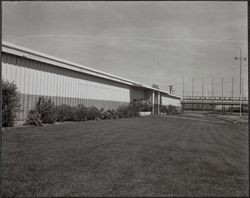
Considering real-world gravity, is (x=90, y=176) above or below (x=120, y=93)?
below

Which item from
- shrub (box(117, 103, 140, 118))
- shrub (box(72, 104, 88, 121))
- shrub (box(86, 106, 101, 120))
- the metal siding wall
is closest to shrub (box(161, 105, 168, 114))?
shrub (box(117, 103, 140, 118))

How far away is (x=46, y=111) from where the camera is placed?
11406mm

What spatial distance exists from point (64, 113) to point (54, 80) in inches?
82.8

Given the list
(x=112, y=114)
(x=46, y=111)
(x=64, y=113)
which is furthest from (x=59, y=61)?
(x=112, y=114)

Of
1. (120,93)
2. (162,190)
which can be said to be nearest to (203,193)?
(162,190)

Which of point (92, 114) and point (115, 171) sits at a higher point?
point (92, 114)

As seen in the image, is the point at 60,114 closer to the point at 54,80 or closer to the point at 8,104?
the point at 54,80

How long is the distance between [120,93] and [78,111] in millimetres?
11039

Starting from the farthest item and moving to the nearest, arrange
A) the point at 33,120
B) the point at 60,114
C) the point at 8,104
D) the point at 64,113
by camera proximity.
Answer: the point at 64,113, the point at 60,114, the point at 33,120, the point at 8,104

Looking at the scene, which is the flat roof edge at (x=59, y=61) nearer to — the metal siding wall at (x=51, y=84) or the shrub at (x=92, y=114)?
the metal siding wall at (x=51, y=84)

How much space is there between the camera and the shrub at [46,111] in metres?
11.3

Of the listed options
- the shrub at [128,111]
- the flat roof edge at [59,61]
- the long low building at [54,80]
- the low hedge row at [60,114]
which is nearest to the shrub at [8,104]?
the low hedge row at [60,114]

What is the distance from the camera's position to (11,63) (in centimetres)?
1038

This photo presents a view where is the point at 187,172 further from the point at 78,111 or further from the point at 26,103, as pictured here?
the point at 78,111
